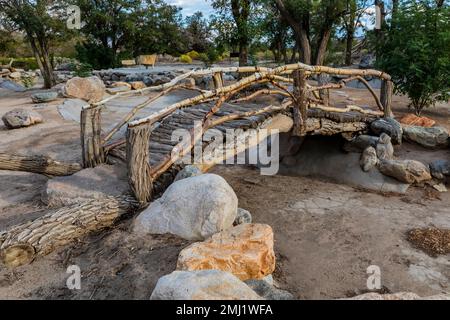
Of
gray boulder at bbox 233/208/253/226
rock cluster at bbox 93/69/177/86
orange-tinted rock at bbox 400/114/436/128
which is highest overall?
rock cluster at bbox 93/69/177/86

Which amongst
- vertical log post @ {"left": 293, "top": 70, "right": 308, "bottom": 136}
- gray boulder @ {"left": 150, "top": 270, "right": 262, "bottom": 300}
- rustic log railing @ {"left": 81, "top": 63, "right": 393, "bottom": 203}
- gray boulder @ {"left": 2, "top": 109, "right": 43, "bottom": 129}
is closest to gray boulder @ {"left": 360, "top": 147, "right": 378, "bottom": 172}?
rustic log railing @ {"left": 81, "top": 63, "right": 393, "bottom": 203}

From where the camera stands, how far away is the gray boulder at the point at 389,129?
8219mm

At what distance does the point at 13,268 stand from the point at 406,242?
484 cm

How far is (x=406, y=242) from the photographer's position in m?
5.12

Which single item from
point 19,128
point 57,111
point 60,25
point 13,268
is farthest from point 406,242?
point 60,25

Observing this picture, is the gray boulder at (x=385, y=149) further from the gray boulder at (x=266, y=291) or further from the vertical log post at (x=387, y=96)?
the gray boulder at (x=266, y=291)

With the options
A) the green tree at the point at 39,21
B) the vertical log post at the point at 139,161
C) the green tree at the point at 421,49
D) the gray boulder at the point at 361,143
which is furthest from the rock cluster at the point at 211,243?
the green tree at the point at 39,21

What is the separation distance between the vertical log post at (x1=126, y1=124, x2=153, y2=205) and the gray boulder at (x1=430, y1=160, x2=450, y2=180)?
18.4 feet

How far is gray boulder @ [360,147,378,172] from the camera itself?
7.73m

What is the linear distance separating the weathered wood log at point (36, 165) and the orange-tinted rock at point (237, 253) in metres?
3.24

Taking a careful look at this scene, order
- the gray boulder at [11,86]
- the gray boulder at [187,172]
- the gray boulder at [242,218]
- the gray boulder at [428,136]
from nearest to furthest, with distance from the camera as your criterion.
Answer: the gray boulder at [242,218] → the gray boulder at [187,172] → the gray boulder at [428,136] → the gray boulder at [11,86]

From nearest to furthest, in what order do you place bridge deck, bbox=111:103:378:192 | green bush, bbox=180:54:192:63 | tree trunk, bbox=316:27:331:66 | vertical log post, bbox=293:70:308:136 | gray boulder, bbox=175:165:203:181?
gray boulder, bbox=175:165:203:181
bridge deck, bbox=111:103:378:192
vertical log post, bbox=293:70:308:136
tree trunk, bbox=316:27:331:66
green bush, bbox=180:54:192:63

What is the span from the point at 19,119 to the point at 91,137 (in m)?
5.17

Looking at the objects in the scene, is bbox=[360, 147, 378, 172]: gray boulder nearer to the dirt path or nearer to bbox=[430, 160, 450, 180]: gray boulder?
the dirt path
